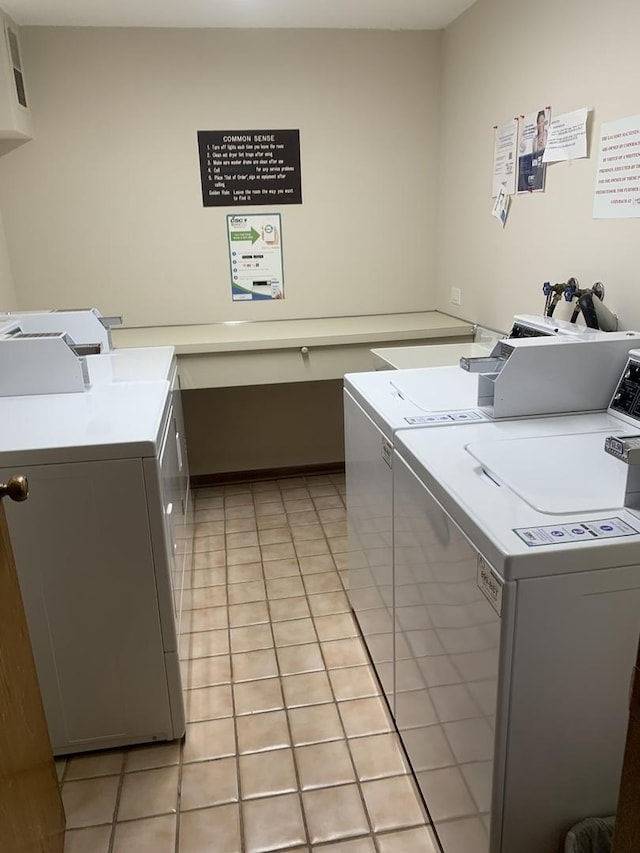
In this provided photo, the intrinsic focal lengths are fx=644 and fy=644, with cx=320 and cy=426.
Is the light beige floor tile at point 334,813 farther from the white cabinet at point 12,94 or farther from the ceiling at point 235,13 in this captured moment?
the ceiling at point 235,13

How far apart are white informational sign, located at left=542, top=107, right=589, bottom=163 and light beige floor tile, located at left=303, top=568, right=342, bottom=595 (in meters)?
1.82

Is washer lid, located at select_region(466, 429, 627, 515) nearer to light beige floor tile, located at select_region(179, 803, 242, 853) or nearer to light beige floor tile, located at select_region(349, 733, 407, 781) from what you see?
light beige floor tile, located at select_region(349, 733, 407, 781)

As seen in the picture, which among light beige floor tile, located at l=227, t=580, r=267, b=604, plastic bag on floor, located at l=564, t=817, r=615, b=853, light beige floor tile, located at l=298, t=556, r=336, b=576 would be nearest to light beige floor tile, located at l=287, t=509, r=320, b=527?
light beige floor tile, located at l=298, t=556, r=336, b=576

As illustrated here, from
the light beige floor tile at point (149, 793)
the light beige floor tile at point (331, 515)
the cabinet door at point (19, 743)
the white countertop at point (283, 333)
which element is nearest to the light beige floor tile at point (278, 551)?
the light beige floor tile at point (331, 515)

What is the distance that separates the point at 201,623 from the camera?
2.48 meters

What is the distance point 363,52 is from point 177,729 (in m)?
3.13

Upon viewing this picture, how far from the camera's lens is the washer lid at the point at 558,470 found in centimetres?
121

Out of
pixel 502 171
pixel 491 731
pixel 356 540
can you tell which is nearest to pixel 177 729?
pixel 356 540

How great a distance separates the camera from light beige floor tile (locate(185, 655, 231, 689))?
216 cm

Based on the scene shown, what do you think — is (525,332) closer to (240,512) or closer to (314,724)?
(314,724)

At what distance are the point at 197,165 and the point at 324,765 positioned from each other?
275 centimetres

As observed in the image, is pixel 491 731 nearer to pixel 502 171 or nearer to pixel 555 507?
pixel 555 507

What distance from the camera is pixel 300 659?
2.25 metres

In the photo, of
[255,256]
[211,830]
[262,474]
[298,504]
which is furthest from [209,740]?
[255,256]
